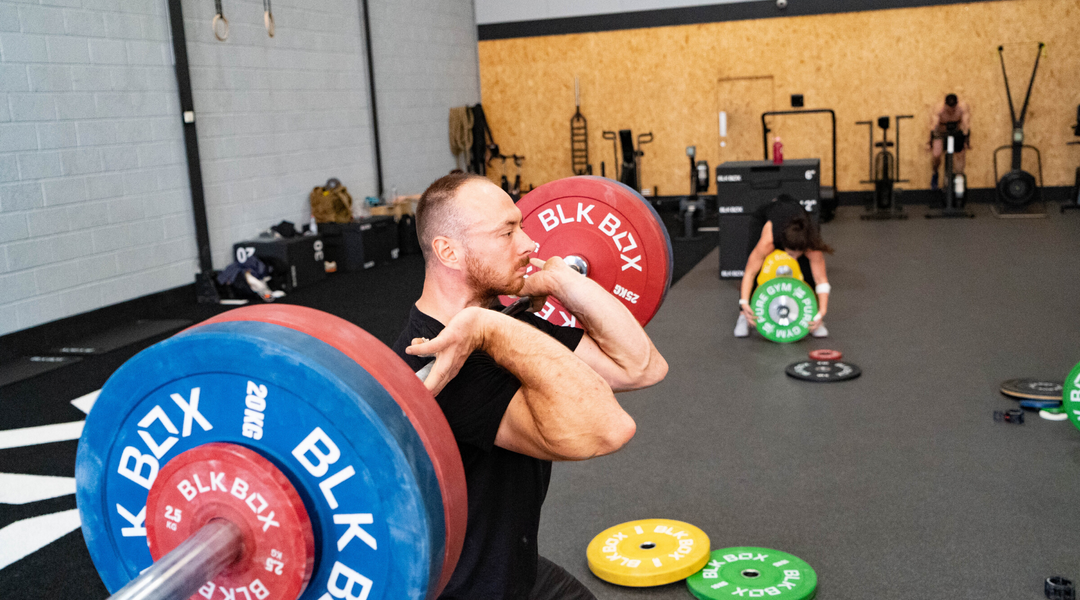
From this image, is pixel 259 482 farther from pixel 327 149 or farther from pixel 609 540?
pixel 327 149

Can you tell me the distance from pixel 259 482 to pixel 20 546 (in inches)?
93.3

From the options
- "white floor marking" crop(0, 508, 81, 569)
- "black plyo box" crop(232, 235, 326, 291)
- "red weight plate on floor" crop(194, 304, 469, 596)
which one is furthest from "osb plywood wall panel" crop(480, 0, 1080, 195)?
"red weight plate on floor" crop(194, 304, 469, 596)

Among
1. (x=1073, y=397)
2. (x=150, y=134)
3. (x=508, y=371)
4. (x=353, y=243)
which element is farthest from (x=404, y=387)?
(x=353, y=243)

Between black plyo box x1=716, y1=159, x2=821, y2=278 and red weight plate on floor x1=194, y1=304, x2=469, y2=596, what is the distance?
231 inches

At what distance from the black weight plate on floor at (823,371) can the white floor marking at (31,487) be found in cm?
Answer: 319

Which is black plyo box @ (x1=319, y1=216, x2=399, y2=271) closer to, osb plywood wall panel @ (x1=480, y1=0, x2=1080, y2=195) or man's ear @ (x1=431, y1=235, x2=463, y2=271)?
osb plywood wall panel @ (x1=480, y1=0, x2=1080, y2=195)

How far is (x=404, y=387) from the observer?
0.96 metres

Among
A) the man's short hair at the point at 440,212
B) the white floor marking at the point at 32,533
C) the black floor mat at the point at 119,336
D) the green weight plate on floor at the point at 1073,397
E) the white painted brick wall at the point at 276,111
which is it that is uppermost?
the white painted brick wall at the point at 276,111

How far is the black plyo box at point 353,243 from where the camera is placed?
802 centimetres

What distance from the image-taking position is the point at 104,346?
5.40 metres

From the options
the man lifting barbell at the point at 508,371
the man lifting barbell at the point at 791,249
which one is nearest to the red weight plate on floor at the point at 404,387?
the man lifting barbell at the point at 508,371

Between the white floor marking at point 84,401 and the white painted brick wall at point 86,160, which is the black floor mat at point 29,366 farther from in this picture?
the white floor marking at point 84,401

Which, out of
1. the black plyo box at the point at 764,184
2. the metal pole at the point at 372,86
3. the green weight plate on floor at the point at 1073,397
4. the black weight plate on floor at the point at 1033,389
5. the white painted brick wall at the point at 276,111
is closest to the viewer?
the green weight plate on floor at the point at 1073,397

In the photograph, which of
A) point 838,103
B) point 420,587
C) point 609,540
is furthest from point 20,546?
point 838,103
